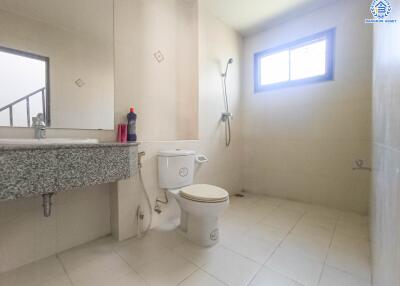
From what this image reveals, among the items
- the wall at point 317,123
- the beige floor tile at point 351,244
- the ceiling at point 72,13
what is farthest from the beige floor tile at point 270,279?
the ceiling at point 72,13

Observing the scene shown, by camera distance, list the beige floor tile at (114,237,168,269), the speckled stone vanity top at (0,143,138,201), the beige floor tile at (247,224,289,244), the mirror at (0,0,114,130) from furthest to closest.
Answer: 1. the beige floor tile at (247,224,289,244)
2. the beige floor tile at (114,237,168,269)
3. the mirror at (0,0,114,130)
4. the speckled stone vanity top at (0,143,138,201)

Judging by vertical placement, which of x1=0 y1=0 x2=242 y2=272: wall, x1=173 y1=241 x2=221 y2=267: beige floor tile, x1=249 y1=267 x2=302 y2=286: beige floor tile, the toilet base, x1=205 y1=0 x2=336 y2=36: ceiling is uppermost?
x1=205 y1=0 x2=336 y2=36: ceiling

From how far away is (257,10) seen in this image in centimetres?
218

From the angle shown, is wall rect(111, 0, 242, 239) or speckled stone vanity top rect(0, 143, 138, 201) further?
wall rect(111, 0, 242, 239)

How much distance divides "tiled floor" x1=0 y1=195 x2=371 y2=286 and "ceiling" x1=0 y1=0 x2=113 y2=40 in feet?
5.47

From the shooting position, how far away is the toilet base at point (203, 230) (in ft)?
4.65

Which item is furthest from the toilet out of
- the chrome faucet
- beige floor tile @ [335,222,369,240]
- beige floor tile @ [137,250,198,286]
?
beige floor tile @ [335,222,369,240]

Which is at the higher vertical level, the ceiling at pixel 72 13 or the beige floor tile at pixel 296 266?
the ceiling at pixel 72 13

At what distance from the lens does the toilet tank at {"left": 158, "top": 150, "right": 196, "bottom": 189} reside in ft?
5.44

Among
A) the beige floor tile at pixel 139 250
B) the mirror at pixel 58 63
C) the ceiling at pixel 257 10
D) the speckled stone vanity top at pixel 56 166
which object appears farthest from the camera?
the ceiling at pixel 257 10

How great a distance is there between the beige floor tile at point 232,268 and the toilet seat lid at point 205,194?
0.39 meters

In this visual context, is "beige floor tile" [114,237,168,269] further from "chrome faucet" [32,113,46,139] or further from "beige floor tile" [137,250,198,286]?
"chrome faucet" [32,113,46,139]

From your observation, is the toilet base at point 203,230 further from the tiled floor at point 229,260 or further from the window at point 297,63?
the window at point 297,63

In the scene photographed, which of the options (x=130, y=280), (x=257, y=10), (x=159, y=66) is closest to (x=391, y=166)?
(x=130, y=280)
